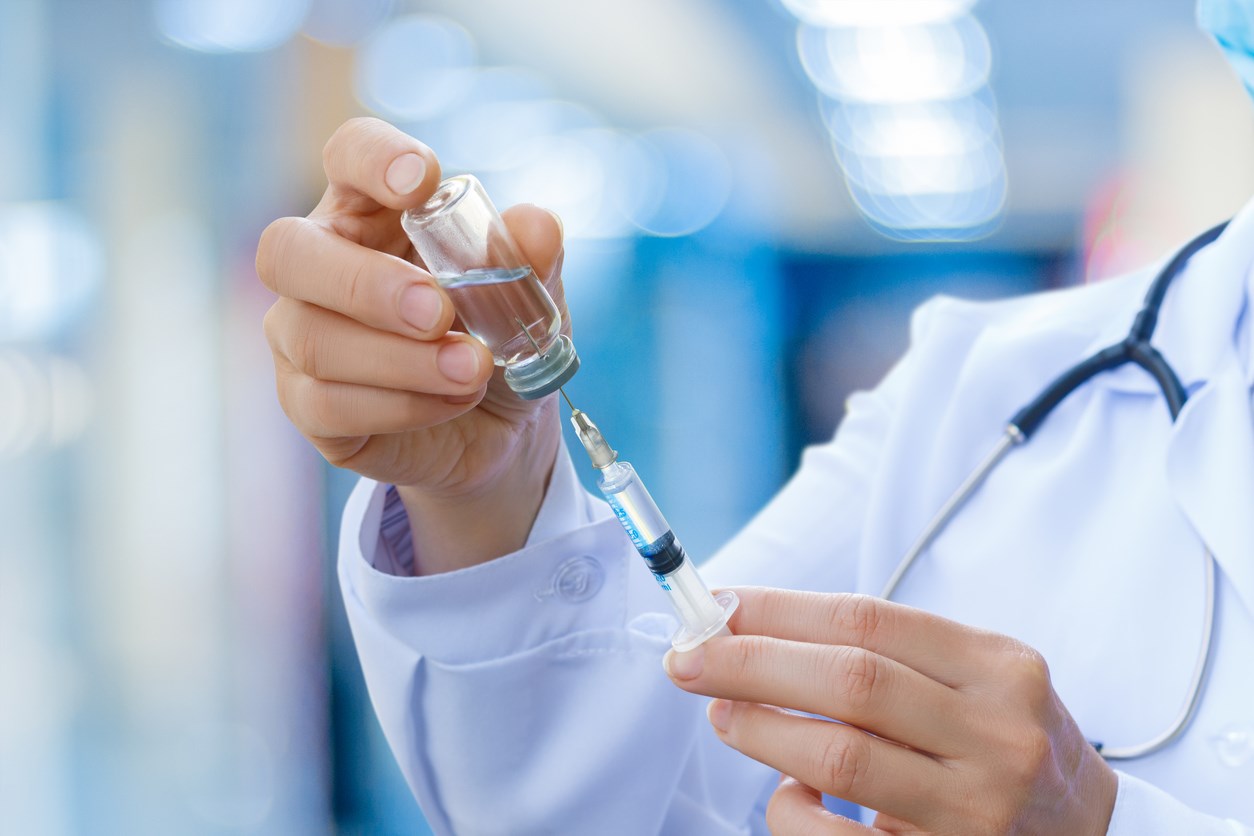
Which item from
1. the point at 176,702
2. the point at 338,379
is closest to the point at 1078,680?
the point at 338,379

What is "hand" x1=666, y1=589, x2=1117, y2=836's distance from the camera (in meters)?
0.57

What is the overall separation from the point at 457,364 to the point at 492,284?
7cm

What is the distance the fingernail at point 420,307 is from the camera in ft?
2.01

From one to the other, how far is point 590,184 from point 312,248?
4.24 meters

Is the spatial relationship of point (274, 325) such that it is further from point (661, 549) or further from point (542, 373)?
point (661, 549)

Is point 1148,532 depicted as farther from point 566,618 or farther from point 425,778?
point 425,778

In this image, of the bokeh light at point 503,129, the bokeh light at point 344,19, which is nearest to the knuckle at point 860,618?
the bokeh light at point 344,19

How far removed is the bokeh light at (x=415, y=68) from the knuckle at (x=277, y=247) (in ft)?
8.59

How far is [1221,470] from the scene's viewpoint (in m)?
0.86

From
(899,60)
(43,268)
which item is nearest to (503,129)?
(899,60)

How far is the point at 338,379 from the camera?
651 millimetres

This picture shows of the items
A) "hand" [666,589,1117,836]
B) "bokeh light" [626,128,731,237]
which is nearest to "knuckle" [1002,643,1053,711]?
"hand" [666,589,1117,836]

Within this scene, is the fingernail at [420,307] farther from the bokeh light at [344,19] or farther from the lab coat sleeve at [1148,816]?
the bokeh light at [344,19]

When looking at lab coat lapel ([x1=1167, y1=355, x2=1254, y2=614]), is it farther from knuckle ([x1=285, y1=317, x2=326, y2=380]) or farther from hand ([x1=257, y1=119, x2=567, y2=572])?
knuckle ([x1=285, y1=317, x2=326, y2=380])
